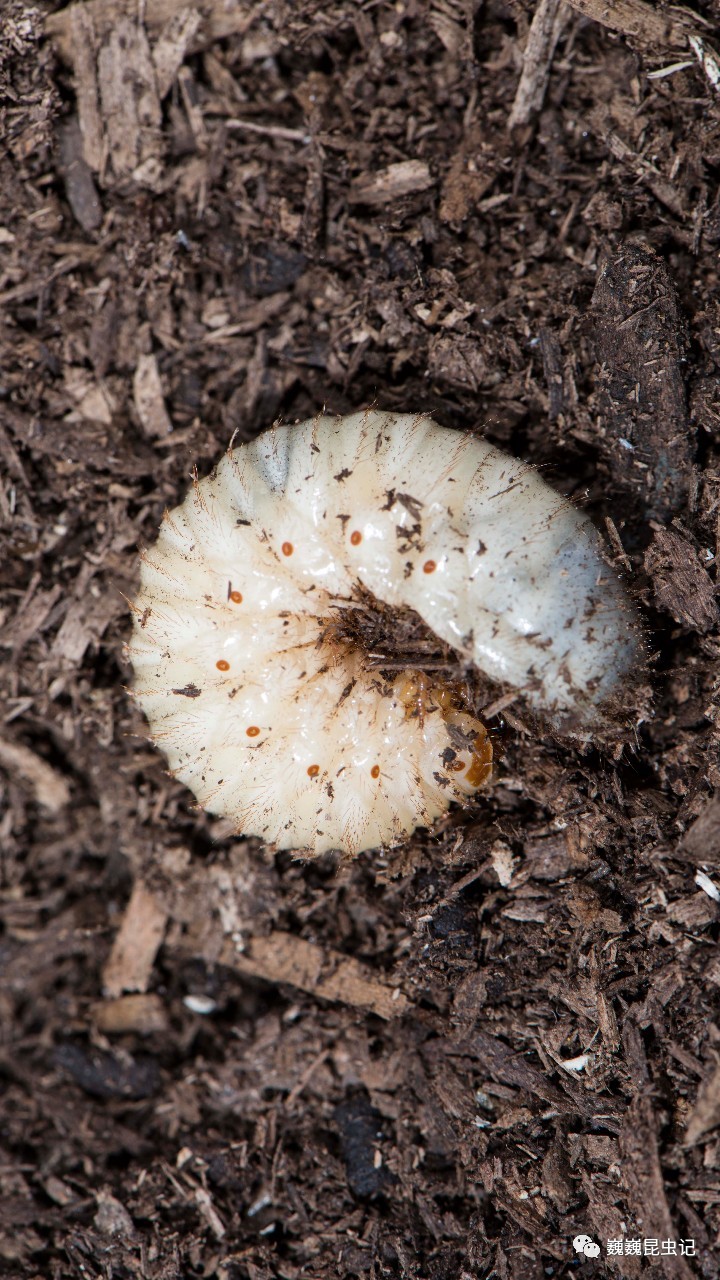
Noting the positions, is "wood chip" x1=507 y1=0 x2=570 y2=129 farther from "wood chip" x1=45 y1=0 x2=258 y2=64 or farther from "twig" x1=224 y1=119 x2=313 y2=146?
"wood chip" x1=45 y1=0 x2=258 y2=64

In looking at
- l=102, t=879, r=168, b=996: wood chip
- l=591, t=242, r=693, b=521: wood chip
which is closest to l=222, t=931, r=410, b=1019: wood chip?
l=102, t=879, r=168, b=996: wood chip

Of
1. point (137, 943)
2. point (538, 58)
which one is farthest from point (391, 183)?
point (137, 943)

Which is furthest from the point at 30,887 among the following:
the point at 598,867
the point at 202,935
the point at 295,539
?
the point at 598,867

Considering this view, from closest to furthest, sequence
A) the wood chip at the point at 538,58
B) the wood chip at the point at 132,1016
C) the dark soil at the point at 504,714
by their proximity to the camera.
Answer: the dark soil at the point at 504,714
the wood chip at the point at 538,58
the wood chip at the point at 132,1016

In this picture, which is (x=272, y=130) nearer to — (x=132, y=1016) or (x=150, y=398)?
(x=150, y=398)

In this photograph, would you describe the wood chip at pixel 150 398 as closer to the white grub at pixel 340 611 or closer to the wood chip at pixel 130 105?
the white grub at pixel 340 611

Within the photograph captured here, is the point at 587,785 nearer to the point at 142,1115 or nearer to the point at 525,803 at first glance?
the point at 525,803

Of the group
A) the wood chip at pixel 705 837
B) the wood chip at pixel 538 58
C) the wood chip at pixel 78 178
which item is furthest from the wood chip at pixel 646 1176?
the wood chip at pixel 78 178
